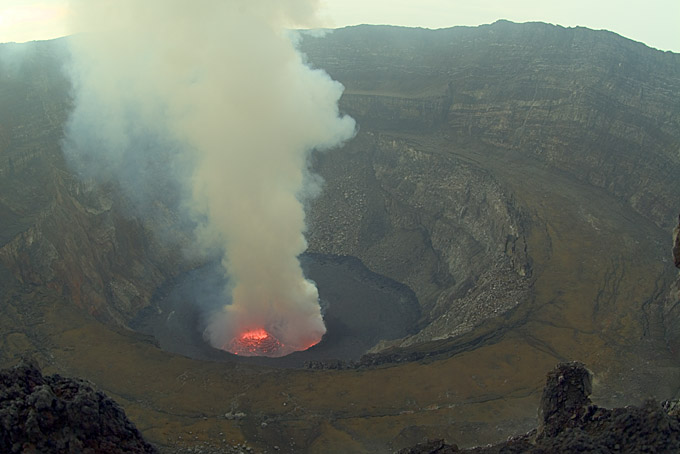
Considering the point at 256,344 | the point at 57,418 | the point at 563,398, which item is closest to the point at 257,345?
the point at 256,344

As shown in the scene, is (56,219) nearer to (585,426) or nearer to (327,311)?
(327,311)

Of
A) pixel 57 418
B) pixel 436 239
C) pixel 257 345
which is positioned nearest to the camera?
pixel 57 418

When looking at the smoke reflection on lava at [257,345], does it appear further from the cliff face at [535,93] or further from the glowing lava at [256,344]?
the cliff face at [535,93]

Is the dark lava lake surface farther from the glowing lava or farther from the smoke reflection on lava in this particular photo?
the glowing lava

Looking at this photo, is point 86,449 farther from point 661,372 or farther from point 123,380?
point 661,372

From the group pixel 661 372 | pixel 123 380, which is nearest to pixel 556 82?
pixel 661 372

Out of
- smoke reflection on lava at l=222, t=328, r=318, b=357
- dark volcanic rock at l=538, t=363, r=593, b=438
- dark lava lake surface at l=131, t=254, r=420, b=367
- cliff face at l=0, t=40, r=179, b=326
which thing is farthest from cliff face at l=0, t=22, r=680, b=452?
dark volcanic rock at l=538, t=363, r=593, b=438
